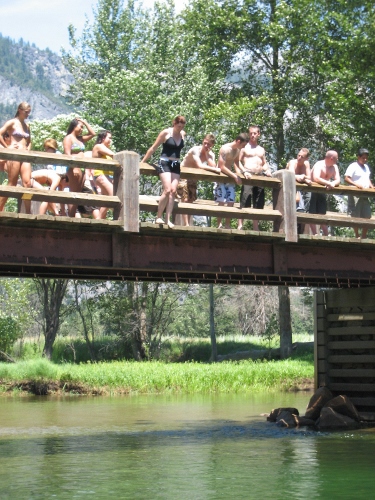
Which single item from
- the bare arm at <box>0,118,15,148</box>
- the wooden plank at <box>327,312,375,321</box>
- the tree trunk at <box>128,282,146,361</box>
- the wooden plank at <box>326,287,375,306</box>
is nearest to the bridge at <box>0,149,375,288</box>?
the bare arm at <box>0,118,15,148</box>

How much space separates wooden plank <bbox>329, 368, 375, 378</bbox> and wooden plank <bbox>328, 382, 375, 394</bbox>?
0.62 ft

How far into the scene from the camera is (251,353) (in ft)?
149

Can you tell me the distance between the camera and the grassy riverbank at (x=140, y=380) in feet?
104

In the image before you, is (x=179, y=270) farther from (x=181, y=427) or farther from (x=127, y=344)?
(x=127, y=344)

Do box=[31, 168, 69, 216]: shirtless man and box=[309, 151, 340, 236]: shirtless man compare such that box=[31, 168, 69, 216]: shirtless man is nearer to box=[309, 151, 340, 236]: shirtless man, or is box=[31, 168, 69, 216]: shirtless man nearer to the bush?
box=[309, 151, 340, 236]: shirtless man

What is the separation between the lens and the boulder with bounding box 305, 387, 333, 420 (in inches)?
827

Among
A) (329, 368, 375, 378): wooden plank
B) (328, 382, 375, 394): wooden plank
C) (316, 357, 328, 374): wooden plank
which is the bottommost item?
(328, 382, 375, 394): wooden plank

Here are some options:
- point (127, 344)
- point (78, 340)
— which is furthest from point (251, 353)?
point (78, 340)

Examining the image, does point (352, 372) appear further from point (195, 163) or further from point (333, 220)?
point (195, 163)

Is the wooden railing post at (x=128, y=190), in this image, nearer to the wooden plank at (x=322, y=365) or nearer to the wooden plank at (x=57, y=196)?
the wooden plank at (x=57, y=196)

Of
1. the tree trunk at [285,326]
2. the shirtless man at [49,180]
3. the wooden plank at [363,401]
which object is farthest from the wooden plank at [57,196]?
the tree trunk at [285,326]

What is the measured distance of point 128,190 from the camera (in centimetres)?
1509

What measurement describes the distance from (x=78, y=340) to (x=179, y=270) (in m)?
34.1

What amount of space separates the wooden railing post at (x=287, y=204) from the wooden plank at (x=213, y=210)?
14cm
